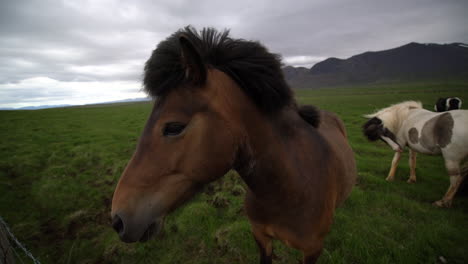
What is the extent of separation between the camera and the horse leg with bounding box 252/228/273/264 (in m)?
2.32

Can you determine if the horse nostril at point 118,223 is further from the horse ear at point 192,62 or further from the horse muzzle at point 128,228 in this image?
the horse ear at point 192,62

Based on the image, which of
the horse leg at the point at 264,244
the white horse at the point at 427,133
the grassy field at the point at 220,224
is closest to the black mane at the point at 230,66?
the grassy field at the point at 220,224

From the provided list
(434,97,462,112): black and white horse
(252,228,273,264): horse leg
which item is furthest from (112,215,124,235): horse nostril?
(434,97,462,112): black and white horse

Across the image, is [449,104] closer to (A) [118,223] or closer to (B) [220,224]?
(B) [220,224]

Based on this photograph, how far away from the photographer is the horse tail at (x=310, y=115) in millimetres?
2254

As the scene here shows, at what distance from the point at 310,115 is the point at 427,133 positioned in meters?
4.60

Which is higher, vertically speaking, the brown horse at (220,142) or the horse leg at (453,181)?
the brown horse at (220,142)

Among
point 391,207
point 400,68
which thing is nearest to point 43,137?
point 391,207

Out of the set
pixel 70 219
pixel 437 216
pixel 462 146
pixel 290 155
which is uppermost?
pixel 290 155

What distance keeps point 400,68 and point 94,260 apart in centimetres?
24839

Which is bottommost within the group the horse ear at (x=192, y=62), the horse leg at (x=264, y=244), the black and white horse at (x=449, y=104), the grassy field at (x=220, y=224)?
the grassy field at (x=220, y=224)

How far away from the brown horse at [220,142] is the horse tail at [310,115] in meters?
0.24

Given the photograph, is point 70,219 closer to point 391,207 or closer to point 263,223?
point 263,223

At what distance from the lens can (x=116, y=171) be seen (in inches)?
259
